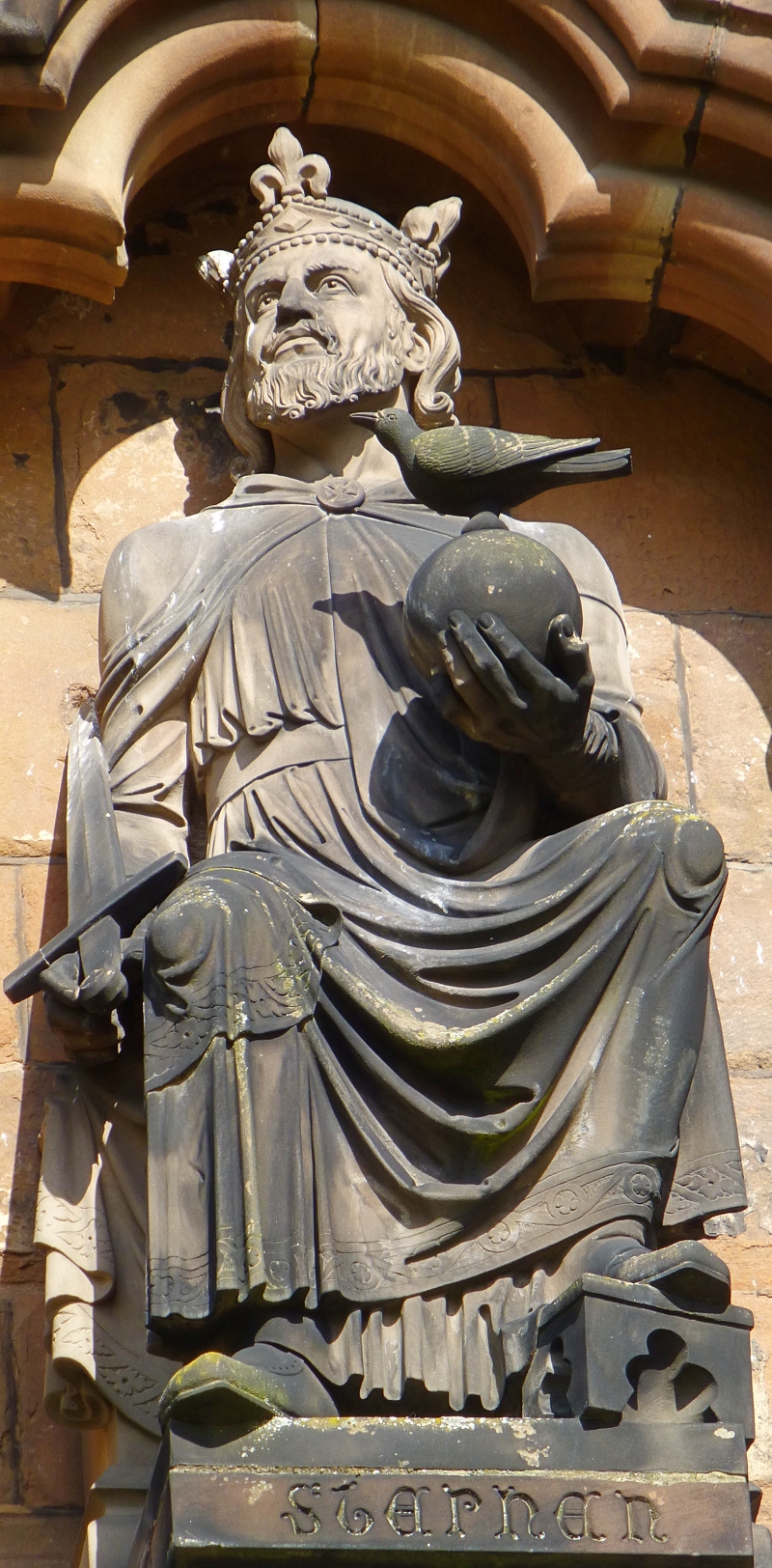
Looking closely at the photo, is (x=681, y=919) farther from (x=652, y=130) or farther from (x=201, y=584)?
(x=652, y=130)

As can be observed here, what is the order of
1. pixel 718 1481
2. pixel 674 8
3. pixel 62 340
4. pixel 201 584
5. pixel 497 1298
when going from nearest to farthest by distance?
pixel 718 1481, pixel 497 1298, pixel 201 584, pixel 674 8, pixel 62 340

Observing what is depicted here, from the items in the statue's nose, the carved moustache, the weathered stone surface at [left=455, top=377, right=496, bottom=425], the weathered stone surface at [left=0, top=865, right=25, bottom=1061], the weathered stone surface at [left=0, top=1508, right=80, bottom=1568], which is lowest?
the weathered stone surface at [left=0, top=1508, right=80, bottom=1568]

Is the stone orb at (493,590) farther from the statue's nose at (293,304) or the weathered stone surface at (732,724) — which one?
the weathered stone surface at (732,724)

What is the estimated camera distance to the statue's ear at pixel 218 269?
4.68 metres

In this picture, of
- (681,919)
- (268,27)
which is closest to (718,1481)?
(681,919)

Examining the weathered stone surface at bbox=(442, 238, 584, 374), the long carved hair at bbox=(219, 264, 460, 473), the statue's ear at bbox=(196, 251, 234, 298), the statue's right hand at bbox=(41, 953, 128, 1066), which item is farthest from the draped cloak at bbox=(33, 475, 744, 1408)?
the weathered stone surface at bbox=(442, 238, 584, 374)

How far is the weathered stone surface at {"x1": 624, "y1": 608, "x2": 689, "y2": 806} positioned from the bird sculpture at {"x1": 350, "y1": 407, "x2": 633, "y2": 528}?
95cm

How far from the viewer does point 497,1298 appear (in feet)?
10.9

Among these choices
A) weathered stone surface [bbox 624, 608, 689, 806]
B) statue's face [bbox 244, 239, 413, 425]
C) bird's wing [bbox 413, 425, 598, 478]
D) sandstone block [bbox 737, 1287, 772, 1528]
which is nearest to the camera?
bird's wing [bbox 413, 425, 598, 478]

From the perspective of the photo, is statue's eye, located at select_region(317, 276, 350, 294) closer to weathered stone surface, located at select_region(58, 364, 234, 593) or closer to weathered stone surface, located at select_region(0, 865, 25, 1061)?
weathered stone surface, located at select_region(58, 364, 234, 593)

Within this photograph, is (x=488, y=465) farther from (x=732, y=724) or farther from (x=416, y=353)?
(x=732, y=724)

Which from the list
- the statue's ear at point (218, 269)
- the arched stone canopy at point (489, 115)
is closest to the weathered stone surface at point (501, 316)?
the arched stone canopy at point (489, 115)

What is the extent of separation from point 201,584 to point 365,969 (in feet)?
3.09

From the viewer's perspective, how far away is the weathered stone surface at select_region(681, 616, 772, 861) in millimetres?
4727
